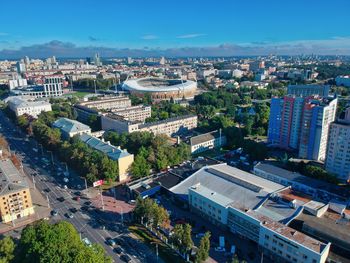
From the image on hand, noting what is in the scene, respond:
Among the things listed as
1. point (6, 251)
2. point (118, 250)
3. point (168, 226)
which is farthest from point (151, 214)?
point (6, 251)

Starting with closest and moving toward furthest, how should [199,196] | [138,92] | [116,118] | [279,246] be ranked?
[279,246] → [199,196] → [116,118] → [138,92]

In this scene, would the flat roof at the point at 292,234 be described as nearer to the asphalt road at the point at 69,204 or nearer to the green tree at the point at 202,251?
the green tree at the point at 202,251

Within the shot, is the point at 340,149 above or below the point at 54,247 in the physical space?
above

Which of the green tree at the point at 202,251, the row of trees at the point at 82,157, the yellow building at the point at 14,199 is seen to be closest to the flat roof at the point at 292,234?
the green tree at the point at 202,251

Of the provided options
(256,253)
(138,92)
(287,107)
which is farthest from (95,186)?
(138,92)

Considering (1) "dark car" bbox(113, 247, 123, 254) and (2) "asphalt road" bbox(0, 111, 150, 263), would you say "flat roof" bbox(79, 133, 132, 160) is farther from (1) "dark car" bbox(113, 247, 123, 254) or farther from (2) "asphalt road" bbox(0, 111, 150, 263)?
(1) "dark car" bbox(113, 247, 123, 254)

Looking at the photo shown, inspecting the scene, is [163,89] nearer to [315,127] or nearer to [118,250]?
[315,127]

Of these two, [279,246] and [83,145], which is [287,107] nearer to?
[279,246]
